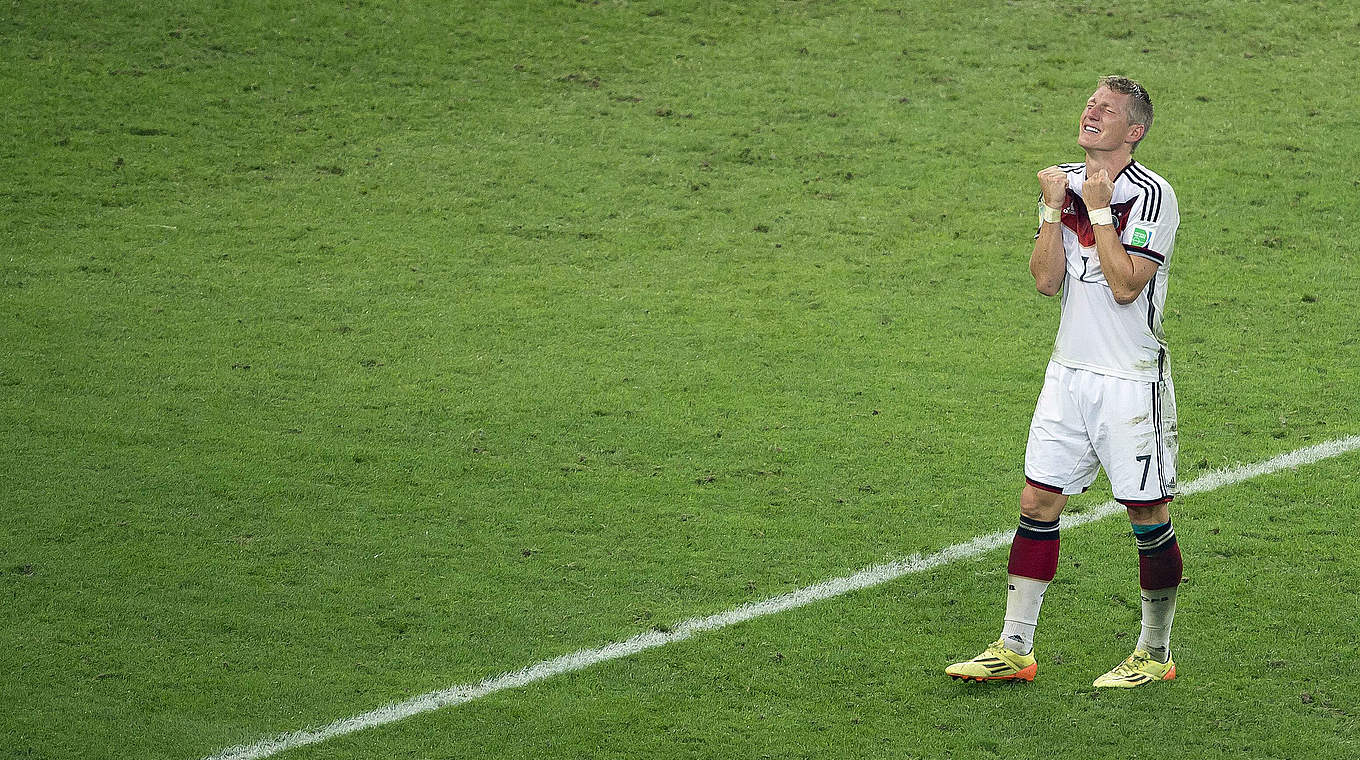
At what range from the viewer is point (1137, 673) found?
4.66 meters

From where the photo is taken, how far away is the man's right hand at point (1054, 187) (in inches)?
173

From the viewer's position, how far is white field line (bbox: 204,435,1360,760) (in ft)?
14.7

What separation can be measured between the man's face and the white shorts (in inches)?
27.9

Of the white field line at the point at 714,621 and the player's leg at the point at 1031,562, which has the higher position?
the player's leg at the point at 1031,562

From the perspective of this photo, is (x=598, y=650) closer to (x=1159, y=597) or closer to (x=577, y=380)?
(x=1159, y=597)

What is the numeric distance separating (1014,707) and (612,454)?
237cm

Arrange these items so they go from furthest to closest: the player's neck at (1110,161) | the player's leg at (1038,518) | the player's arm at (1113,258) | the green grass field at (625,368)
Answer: the green grass field at (625,368), the player's leg at (1038,518), the player's neck at (1110,161), the player's arm at (1113,258)

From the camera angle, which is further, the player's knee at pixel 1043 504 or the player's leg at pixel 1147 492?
the player's knee at pixel 1043 504

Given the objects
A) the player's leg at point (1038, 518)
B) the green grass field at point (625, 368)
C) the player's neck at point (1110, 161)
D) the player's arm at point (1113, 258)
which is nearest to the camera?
the player's arm at point (1113, 258)

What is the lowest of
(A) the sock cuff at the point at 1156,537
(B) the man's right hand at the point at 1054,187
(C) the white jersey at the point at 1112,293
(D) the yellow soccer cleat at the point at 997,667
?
(D) the yellow soccer cleat at the point at 997,667

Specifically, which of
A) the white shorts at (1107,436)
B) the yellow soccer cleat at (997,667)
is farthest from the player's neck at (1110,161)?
the yellow soccer cleat at (997,667)

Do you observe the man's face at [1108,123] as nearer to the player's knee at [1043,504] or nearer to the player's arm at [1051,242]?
the player's arm at [1051,242]

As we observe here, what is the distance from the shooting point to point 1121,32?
11469mm

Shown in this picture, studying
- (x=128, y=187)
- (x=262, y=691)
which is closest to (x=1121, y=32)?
(x=128, y=187)
